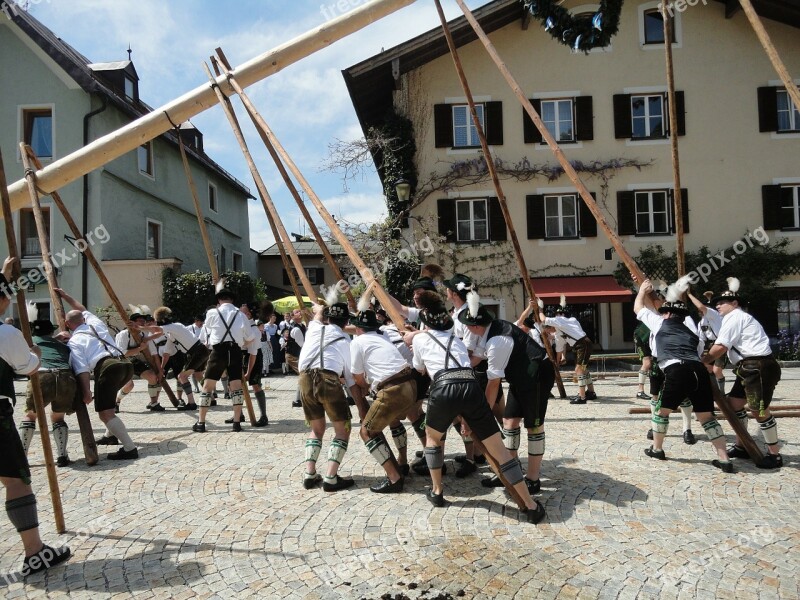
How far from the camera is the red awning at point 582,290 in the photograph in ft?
59.9

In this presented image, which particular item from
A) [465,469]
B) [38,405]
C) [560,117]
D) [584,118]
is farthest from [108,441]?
[584,118]

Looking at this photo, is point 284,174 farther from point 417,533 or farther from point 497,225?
point 497,225

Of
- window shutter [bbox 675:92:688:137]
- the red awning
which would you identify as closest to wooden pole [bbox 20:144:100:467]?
the red awning

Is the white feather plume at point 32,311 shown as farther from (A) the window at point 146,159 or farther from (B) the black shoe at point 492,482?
(A) the window at point 146,159

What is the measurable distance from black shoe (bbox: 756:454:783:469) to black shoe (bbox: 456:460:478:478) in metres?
2.95

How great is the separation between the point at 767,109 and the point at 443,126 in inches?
419

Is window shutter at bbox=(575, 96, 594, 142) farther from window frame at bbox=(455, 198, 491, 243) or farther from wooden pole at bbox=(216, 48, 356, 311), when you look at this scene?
wooden pole at bbox=(216, 48, 356, 311)

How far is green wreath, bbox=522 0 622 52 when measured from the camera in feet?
23.3

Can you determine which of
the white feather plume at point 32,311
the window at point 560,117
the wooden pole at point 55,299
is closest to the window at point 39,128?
the wooden pole at point 55,299

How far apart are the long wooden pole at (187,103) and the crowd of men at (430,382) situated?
139cm

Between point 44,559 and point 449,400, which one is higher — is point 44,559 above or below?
below

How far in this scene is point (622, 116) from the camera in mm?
19797

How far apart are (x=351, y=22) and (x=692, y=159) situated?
16.7m

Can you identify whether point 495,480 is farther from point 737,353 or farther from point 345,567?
point 737,353
